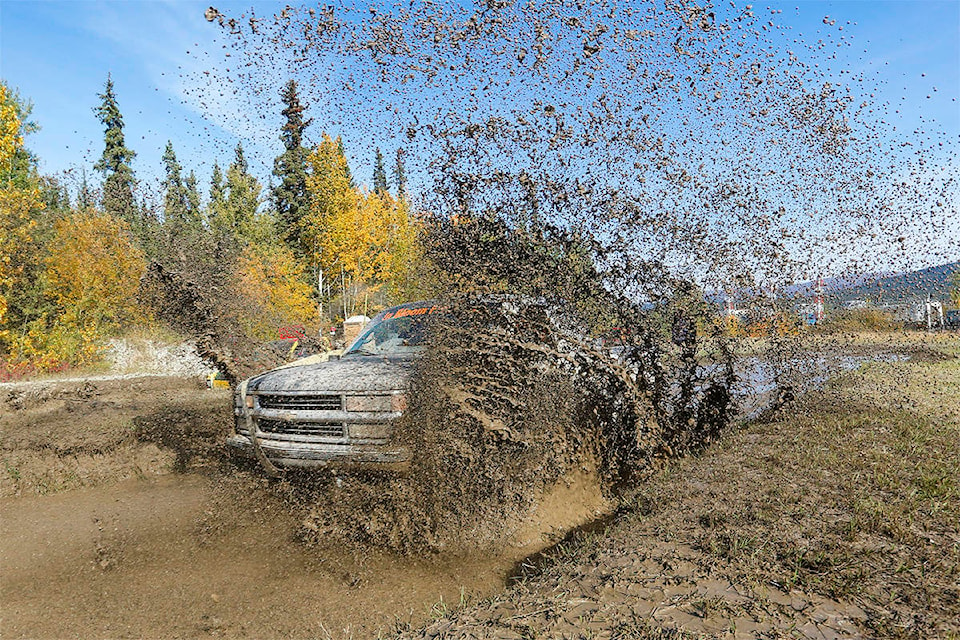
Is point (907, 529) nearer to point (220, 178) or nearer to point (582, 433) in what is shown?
point (582, 433)

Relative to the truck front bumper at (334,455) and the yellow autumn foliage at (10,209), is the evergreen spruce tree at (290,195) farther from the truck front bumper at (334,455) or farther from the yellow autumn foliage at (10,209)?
the truck front bumper at (334,455)

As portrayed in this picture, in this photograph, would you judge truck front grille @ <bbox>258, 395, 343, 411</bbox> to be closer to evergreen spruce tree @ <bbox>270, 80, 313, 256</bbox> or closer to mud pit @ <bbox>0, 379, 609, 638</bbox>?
mud pit @ <bbox>0, 379, 609, 638</bbox>

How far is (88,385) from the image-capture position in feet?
42.8

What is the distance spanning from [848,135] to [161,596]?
7.60m

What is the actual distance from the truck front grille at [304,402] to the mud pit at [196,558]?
673 millimetres

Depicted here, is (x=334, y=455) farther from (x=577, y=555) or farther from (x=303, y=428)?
(x=577, y=555)

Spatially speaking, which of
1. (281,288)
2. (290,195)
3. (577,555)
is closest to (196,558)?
(577,555)

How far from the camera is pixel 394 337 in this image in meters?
5.96


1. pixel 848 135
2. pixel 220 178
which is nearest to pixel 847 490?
pixel 848 135

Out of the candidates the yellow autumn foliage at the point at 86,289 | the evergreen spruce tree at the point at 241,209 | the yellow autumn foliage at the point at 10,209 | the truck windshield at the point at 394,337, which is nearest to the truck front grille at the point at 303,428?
the truck windshield at the point at 394,337

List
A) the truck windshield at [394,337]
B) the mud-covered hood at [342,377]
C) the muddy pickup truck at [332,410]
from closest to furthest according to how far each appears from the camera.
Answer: the muddy pickup truck at [332,410], the mud-covered hood at [342,377], the truck windshield at [394,337]

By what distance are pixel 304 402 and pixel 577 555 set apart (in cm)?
272

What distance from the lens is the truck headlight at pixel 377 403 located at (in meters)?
4.51

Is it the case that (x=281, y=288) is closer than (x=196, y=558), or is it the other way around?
(x=196, y=558)
